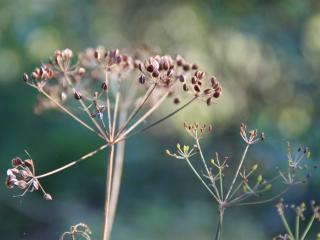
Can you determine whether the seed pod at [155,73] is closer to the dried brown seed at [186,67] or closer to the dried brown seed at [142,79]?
the dried brown seed at [142,79]

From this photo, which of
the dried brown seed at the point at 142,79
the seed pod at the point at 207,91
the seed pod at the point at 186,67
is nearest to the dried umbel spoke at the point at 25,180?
the dried brown seed at the point at 142,79

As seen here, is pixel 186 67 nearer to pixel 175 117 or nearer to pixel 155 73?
pixel 155 73

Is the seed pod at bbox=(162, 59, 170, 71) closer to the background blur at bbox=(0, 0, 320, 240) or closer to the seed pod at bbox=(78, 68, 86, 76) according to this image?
the seed pod at bbox=(78, 68, 86, 76)

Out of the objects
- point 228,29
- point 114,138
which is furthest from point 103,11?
point 114,138

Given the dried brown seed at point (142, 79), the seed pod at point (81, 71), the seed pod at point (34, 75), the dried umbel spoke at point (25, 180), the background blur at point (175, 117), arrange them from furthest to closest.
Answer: the background blur at point (175, 117) → the seed pod at point (81, 71) → the seed pod at point (34, 75) → the dried brown seed at point (142, 79) → the dried umbel spoke at point (25, 180)

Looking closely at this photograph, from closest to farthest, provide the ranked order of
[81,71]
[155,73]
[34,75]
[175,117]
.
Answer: [155,73], [34,75], [81,71], [175,117]

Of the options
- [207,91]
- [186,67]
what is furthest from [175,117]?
[207,91]

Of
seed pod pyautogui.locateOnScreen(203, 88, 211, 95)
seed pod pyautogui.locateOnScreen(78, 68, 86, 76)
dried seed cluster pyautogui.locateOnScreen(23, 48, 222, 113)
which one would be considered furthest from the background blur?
seed pod pyautogui.locateOnScreen(203, 88, 211, 95)

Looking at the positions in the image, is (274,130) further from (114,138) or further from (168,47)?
(114,138)
